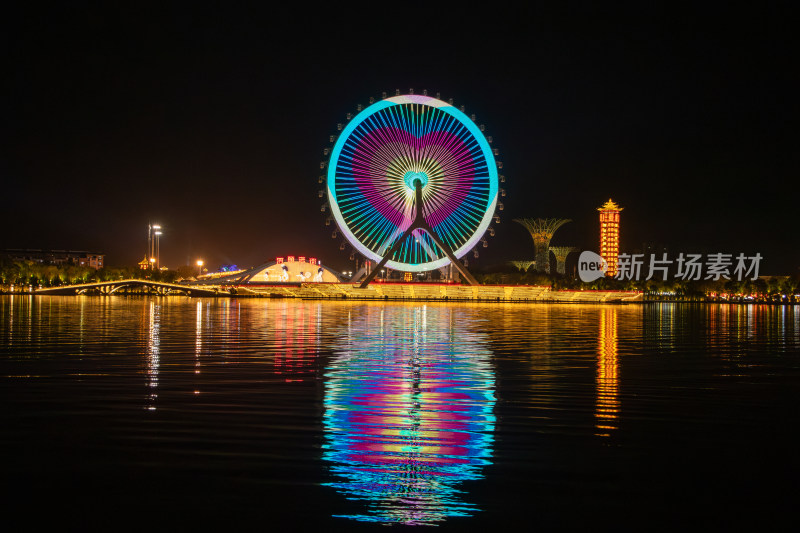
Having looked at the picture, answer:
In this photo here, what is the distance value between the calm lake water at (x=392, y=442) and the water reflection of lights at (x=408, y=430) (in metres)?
0.04

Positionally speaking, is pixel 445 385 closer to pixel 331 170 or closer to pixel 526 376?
pixel 526 376

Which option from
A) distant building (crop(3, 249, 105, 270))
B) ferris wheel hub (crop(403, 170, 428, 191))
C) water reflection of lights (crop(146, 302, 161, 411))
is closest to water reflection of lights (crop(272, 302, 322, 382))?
water reflection of lights (crop(146, 302, 161, 411))

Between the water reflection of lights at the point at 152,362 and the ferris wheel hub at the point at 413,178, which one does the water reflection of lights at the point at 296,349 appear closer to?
the water reflection of lights at the point at 152,362

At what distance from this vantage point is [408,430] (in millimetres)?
10602

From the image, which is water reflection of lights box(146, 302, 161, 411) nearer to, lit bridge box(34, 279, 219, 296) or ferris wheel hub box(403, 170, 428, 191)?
ferris wheel hub box(403, 170, 428, 191)

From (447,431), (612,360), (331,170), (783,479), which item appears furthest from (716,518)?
(331,170)

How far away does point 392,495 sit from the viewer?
7.52m

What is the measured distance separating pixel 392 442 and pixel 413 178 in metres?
56.3

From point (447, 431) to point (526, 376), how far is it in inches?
260

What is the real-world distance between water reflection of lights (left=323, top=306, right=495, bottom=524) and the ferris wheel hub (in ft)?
147

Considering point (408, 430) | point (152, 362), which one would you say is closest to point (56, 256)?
point (152, 362)

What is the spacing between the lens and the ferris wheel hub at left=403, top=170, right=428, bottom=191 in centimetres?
6494

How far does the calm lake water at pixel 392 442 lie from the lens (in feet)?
23.3

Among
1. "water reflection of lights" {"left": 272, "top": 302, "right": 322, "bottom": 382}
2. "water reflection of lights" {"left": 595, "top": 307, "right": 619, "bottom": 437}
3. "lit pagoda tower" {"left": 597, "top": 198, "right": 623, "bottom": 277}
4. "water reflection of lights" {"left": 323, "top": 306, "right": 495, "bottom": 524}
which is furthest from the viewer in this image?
"lit pagoda tower" {"left": 597, "top": 198, "right": 623, "bottom": 277}
